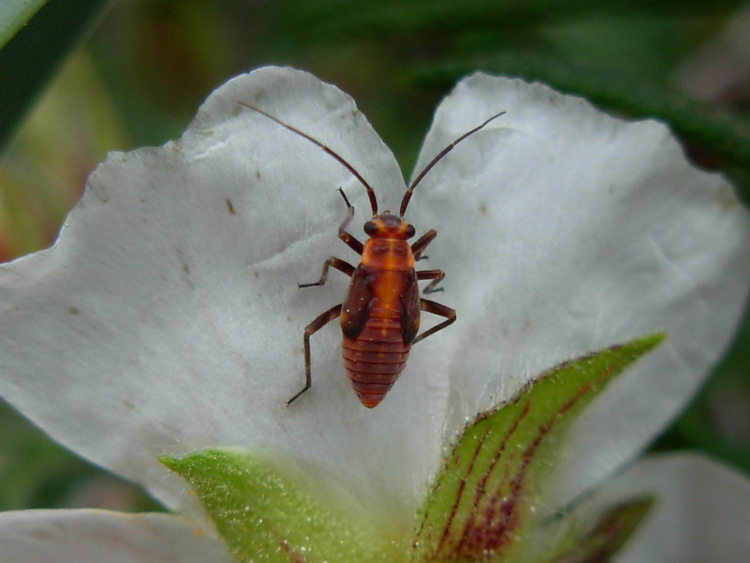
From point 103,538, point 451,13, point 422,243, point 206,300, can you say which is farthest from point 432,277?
point 451,13

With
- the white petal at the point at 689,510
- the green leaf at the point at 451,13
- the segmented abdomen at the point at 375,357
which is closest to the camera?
the segmented abdomen at the point at 375,357

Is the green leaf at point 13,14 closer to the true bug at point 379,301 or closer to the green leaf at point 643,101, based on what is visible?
the true bug at point 379,301

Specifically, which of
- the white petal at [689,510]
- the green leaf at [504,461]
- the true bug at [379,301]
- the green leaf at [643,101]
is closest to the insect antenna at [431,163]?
the true bug at [379,301]

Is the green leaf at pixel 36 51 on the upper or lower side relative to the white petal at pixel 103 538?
upper

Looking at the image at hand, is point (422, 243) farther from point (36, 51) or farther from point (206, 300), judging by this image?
point (36, 51)

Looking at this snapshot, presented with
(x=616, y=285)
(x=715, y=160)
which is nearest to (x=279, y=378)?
(x=616, y=285)

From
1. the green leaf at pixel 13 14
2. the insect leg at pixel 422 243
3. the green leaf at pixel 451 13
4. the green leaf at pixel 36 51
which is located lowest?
the insect leg at pixel 422 243

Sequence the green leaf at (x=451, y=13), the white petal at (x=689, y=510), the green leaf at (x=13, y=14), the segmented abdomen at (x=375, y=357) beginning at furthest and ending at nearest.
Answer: the green leaf at (x=451, y=13)
the white petal at (x=689, y=510)
the segmented abdomen at (x=375, y=357)
the green leaf at (x=13, y=14)
